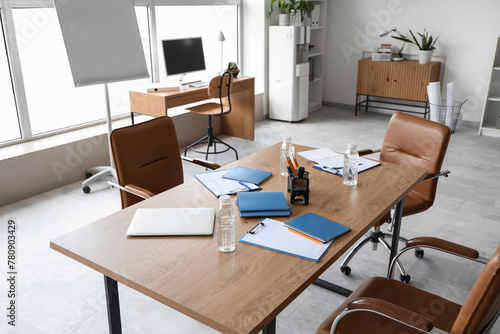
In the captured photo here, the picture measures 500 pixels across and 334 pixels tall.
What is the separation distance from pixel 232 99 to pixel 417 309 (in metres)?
4.33

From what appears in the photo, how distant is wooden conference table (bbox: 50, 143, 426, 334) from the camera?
4.44ft

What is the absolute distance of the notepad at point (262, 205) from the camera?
76.0 inches

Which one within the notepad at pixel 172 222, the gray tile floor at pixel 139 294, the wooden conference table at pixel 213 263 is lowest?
the gray tile floor at pixel 139 294

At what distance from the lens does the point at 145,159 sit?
2617 millimetres

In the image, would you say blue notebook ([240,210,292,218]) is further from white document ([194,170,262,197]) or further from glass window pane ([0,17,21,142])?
glass window pane ([0,17,21,142])

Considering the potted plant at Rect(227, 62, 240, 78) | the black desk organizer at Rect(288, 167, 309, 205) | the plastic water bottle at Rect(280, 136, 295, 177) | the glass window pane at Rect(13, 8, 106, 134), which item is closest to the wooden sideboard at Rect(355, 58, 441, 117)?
the potted plant at Rect(227, 62, 240, 78)

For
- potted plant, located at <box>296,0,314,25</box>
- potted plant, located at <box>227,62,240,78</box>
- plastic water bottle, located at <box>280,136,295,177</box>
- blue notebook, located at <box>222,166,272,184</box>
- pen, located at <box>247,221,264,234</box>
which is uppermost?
potted plant, located at <box>296,0,314,25</box>

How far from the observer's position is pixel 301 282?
4.83ft

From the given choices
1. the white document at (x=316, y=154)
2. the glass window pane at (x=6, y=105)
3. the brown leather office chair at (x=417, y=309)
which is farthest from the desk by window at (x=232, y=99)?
the brown leather office chair at (x=417, y=309)

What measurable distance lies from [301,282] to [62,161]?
3.40 m

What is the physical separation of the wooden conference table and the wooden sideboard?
457 centimetres

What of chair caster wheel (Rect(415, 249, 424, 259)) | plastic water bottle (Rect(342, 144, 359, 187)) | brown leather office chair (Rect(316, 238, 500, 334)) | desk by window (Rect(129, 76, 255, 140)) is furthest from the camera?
desk by window (Rect(129, 76, 255, 140))

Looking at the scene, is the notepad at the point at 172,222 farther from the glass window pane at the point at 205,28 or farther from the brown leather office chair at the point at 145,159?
the glass window pane at the point at 205,28

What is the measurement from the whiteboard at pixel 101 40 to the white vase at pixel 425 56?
153 inches
